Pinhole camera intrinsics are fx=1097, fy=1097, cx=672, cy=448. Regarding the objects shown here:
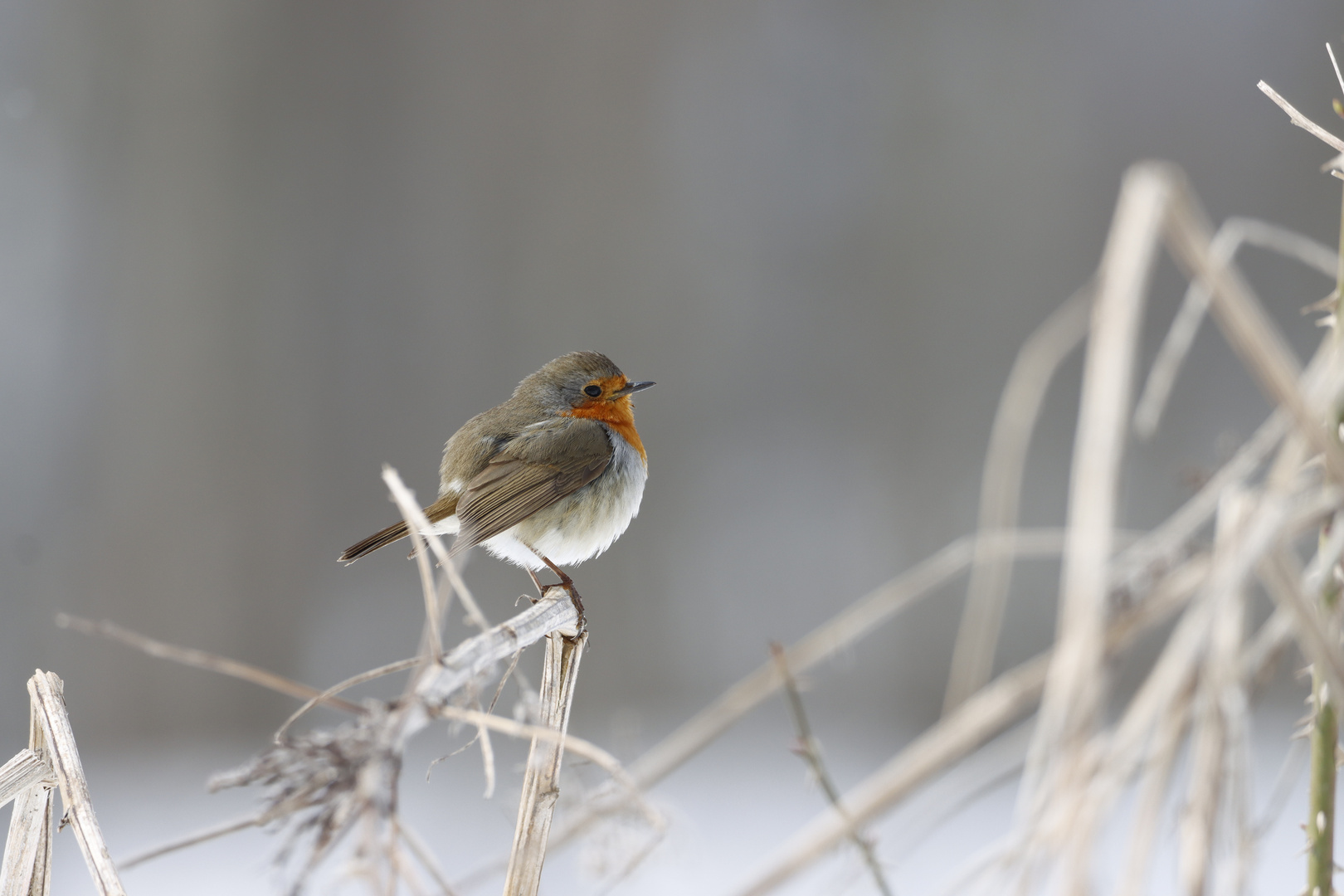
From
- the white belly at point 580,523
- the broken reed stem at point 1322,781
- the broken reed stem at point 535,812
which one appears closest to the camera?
the broken reed stem at point 1322,781

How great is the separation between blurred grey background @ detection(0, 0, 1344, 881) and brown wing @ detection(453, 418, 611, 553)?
2.58 m

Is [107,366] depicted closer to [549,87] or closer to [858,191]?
[549,87]

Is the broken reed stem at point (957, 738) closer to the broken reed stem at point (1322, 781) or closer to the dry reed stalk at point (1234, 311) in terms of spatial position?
the dry reed stalk at point (1234, 311)

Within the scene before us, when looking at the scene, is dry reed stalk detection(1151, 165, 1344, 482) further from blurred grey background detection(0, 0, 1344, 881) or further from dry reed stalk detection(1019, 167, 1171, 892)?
blurred grey background detection(0, 0, 1344, 881)

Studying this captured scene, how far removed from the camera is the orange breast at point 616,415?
2.39 metres

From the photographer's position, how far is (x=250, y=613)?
5016 mm

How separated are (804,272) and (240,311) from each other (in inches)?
102

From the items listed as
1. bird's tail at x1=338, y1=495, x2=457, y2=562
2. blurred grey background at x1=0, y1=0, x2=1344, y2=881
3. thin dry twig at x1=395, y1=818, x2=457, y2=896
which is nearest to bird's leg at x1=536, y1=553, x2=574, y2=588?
bird's tail at x1=338, y1=495, x2=457, y2=562

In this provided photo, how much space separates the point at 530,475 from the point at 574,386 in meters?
0.28

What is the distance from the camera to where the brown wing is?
2.05m

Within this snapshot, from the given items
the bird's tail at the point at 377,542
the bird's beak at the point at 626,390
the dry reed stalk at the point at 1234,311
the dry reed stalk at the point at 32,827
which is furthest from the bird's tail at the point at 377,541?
the dry reed stalk at the point at 1234,311

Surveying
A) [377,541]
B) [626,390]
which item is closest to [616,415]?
[626,390]

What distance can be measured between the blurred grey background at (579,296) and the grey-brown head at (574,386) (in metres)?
2.48

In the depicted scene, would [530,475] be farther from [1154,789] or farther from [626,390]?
[1154,789]
